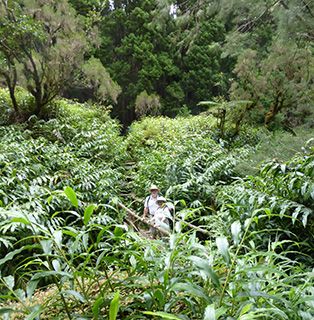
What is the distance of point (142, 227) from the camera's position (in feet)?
19.0

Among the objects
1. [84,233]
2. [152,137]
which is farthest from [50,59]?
[84,233]

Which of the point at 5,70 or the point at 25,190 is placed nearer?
the point at 25,190

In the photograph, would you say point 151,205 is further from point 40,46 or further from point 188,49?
point 40,46

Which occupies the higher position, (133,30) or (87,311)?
(133,30)

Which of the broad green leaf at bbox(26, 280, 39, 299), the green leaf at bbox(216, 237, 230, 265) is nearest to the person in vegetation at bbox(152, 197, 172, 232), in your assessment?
the green leaf at bbox(216, 237, 230, 265)

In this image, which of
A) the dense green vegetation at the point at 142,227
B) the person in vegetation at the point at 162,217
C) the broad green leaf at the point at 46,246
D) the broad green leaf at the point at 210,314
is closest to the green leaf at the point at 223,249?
the dense green vegetation at the point at 142,227

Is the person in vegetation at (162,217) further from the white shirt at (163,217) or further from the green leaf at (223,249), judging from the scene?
the green leaf at (223,249)

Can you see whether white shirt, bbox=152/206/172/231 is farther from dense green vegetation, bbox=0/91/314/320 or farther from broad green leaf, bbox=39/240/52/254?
broad green leaf, bbox=39/240/52/254

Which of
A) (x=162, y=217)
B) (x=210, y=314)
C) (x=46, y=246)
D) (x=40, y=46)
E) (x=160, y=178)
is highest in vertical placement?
(x=40, y=46)

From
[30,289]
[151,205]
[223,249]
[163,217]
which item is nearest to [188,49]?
[151,205]

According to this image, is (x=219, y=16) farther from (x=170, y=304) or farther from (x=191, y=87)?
(x=191, y=87)

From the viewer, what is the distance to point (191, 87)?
14375 mm

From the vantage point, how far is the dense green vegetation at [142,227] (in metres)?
1.13

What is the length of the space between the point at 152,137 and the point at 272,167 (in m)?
7.10
